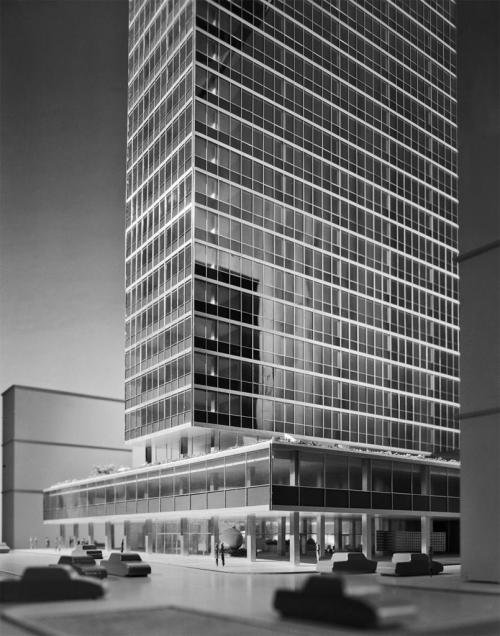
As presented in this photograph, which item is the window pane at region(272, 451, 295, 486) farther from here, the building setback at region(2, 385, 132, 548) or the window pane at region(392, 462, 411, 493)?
the building setback at region(2, 385, 132, 548)

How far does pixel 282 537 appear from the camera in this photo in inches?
2712

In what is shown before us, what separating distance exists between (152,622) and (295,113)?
6600 cm

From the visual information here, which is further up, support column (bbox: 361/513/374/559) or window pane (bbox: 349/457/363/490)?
window pane (bbox: 349/457/363/490)

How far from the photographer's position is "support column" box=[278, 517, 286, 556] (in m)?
67.4

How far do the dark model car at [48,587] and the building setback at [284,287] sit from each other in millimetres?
32097

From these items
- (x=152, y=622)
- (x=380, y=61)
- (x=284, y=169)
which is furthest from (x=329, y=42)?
(x=152, y=622)

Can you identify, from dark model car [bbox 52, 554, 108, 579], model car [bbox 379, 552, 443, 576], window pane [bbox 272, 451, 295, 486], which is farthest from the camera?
window pane [bbox 272, 451, 295, 486]

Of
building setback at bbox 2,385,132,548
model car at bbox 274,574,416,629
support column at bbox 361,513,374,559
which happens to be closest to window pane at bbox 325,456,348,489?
support column at bbox 361,513,374,559

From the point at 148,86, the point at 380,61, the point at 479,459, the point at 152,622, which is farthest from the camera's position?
the point at 380,61

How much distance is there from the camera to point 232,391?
72.2 meters

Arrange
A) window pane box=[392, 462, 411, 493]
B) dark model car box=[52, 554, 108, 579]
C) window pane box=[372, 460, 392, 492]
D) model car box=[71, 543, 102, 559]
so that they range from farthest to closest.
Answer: window pane box=[392, 462, 411, 493], window pane box=[372, 460, 392, 492], model car box=[71, 543, 102, 559], dark model car box=[52, 554, 108, 579]

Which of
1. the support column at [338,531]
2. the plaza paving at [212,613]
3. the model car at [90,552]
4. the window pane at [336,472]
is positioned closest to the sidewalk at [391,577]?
the plaza paving at [212,613]

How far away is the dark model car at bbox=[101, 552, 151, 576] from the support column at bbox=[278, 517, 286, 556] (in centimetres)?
2438

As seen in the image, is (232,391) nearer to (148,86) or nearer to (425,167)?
(148,86)
